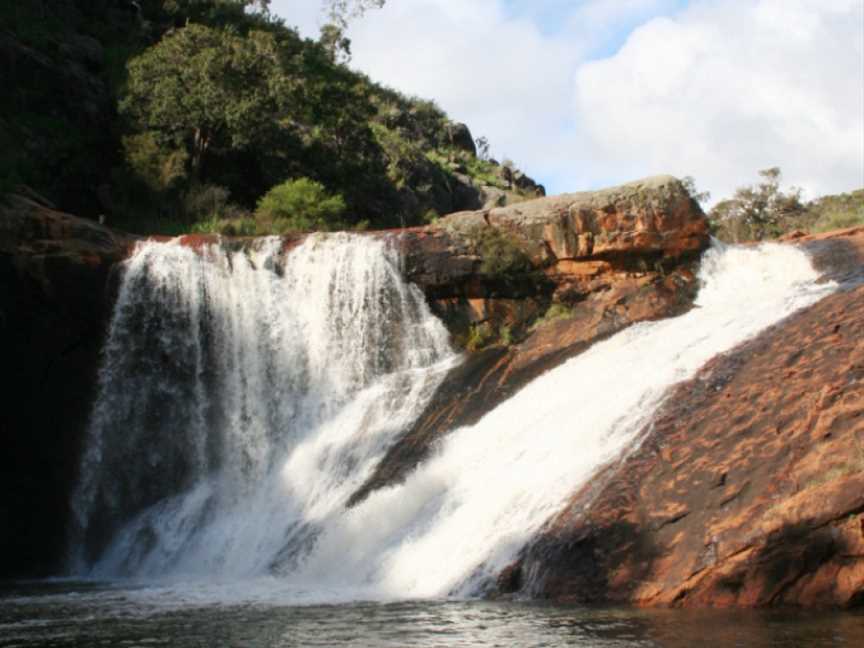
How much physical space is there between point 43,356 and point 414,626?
15869mm

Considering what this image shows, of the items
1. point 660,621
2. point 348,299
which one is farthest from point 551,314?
point 660,621

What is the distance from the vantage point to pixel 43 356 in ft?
80.2

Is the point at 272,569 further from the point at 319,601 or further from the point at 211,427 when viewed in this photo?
the point at 211,427

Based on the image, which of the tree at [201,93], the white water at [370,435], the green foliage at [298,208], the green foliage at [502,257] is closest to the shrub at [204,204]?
the green foliage at [298,208]

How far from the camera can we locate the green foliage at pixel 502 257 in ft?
82.6

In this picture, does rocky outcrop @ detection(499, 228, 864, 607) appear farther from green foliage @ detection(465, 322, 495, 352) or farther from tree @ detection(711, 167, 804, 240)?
tree @ detection(711, 167, 804, 240)

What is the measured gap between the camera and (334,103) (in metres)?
42.1

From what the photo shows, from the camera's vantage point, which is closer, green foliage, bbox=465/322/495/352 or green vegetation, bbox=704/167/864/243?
green foliage, bbox=465/322/495/352

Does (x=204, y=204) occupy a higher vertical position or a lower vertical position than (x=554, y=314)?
higher

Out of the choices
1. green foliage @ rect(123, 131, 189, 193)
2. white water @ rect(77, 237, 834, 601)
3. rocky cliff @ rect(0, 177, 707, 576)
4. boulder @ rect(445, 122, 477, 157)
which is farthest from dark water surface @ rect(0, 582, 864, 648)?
boulder @ rect(445, 122, 477, 157)

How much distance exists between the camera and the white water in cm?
1596

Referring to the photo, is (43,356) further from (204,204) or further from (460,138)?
(460,138)

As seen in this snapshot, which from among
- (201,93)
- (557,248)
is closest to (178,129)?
(201,93)

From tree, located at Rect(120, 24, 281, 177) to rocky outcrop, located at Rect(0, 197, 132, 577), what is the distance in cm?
1294
